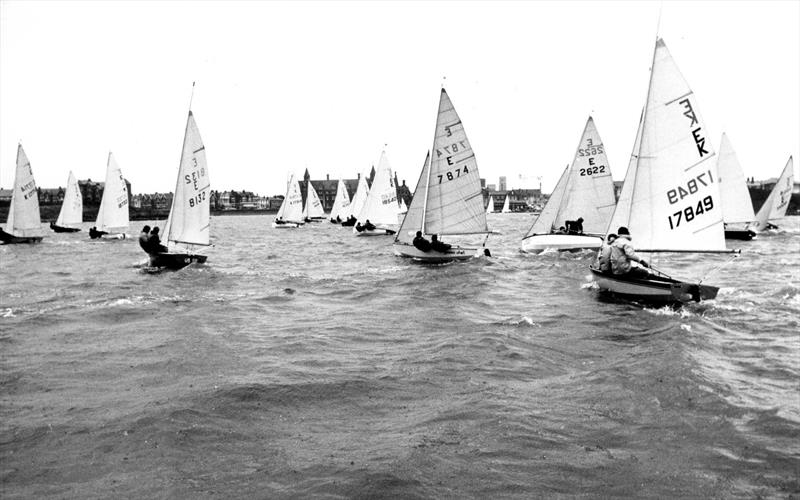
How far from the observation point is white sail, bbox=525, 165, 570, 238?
32.2 metres

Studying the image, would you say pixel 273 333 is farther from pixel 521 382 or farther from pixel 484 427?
pixel 484 427

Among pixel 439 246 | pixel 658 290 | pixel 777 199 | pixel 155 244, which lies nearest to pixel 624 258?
pixel 658 290

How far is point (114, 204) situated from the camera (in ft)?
160

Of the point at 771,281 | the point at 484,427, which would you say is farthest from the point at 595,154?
the point at 484,427

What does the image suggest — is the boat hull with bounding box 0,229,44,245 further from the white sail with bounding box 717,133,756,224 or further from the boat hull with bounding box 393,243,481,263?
the white sail with bounding box 717,133,756,224

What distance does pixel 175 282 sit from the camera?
20875mm

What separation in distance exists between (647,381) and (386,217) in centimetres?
4438

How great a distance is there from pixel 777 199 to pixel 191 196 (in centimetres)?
5146

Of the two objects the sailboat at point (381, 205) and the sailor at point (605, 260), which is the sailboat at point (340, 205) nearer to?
the sailboat at point (381, 205)

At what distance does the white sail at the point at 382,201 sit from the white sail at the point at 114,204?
1993cm

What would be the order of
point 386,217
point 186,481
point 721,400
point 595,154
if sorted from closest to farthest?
point 186,481
point 721,400
point 595,154
point 386,217

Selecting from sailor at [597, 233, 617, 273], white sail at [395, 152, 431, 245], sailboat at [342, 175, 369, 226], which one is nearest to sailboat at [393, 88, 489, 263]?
white sail at [395, 152, 431, 245]

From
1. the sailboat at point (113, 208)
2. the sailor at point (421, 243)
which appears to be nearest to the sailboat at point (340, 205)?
the sailboat at point (113, 208)

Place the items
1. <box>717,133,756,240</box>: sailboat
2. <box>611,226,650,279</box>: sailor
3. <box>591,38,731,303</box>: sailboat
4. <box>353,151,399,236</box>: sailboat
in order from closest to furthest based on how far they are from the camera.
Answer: <box>591,38,731,303</box>: sailboat
<box>611,226,650,279</box>: sailor
<box>717,133,756,240</box>: sailboat
<box>353,151,399,236</box>: sailboat
